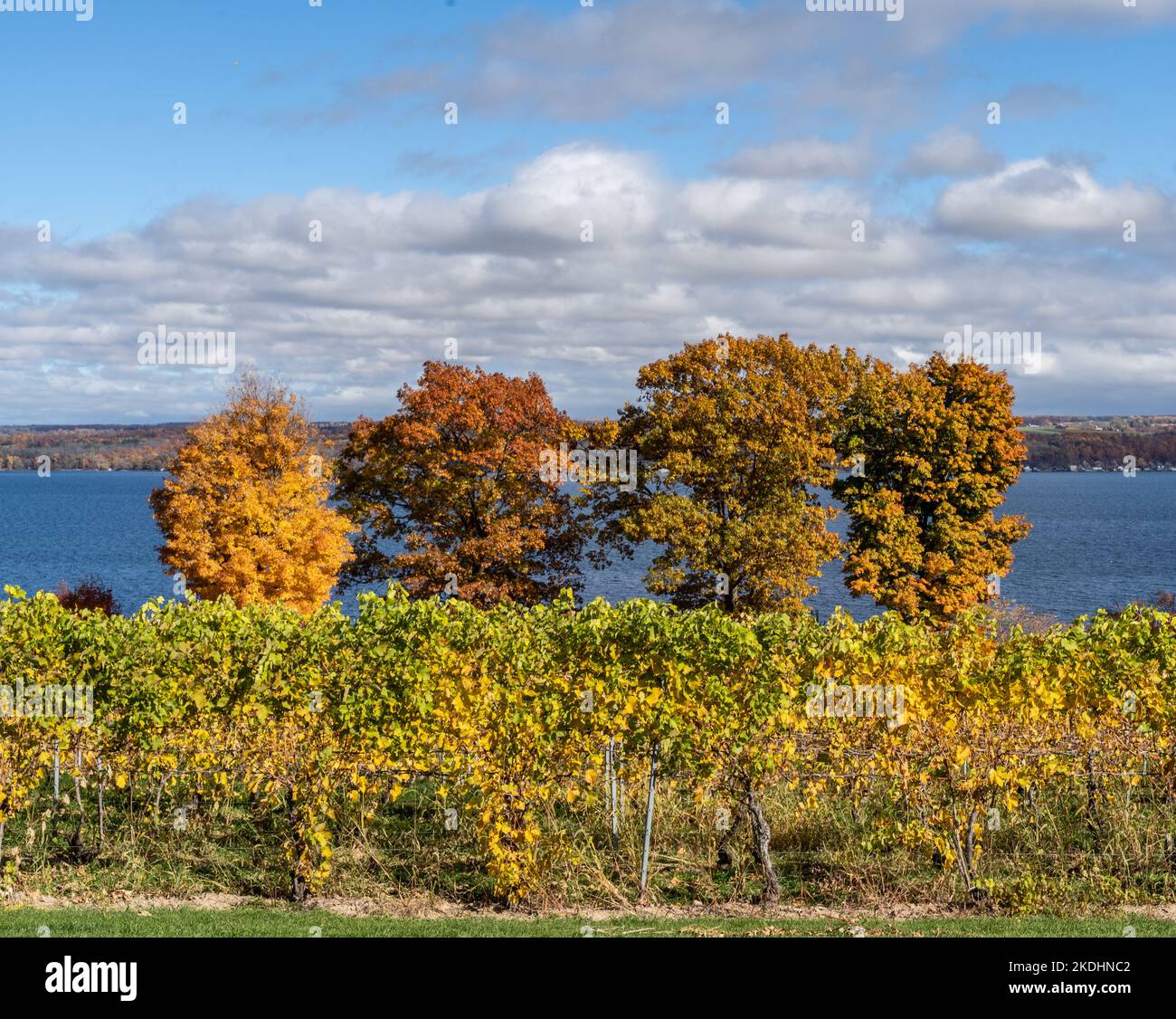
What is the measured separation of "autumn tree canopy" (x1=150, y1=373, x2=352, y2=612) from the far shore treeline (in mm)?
79

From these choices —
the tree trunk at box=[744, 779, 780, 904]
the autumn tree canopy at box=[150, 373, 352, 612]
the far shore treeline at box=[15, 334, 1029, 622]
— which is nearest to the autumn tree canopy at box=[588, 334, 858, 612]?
the far shore treeline at box=[15, 334, 1029, 622]

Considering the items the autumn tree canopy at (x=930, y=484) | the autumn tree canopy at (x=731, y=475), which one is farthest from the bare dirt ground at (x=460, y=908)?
the autumn tree canopy at (x=930, y=484)

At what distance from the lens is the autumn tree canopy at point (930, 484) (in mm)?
39812

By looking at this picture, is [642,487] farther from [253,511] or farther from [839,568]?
[839,568]

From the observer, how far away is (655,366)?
126 feet

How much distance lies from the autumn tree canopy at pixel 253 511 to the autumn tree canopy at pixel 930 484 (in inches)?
759

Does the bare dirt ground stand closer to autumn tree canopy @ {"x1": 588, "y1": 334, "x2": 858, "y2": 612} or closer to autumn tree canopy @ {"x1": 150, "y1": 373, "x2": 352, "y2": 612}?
autumn tree canopy @ {"x1": 150, "y1": 373, "x2": 352, "y2": 612}

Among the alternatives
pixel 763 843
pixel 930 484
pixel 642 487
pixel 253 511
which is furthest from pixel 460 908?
pixel 930 484

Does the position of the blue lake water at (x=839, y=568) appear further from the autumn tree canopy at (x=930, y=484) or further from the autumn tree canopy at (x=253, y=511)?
the autumn tree canopy at (x=930, y=484)

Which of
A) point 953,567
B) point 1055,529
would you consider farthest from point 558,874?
point 1055,529

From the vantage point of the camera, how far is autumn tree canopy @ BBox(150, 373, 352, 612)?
3425cm

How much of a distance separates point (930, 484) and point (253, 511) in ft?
80.3
